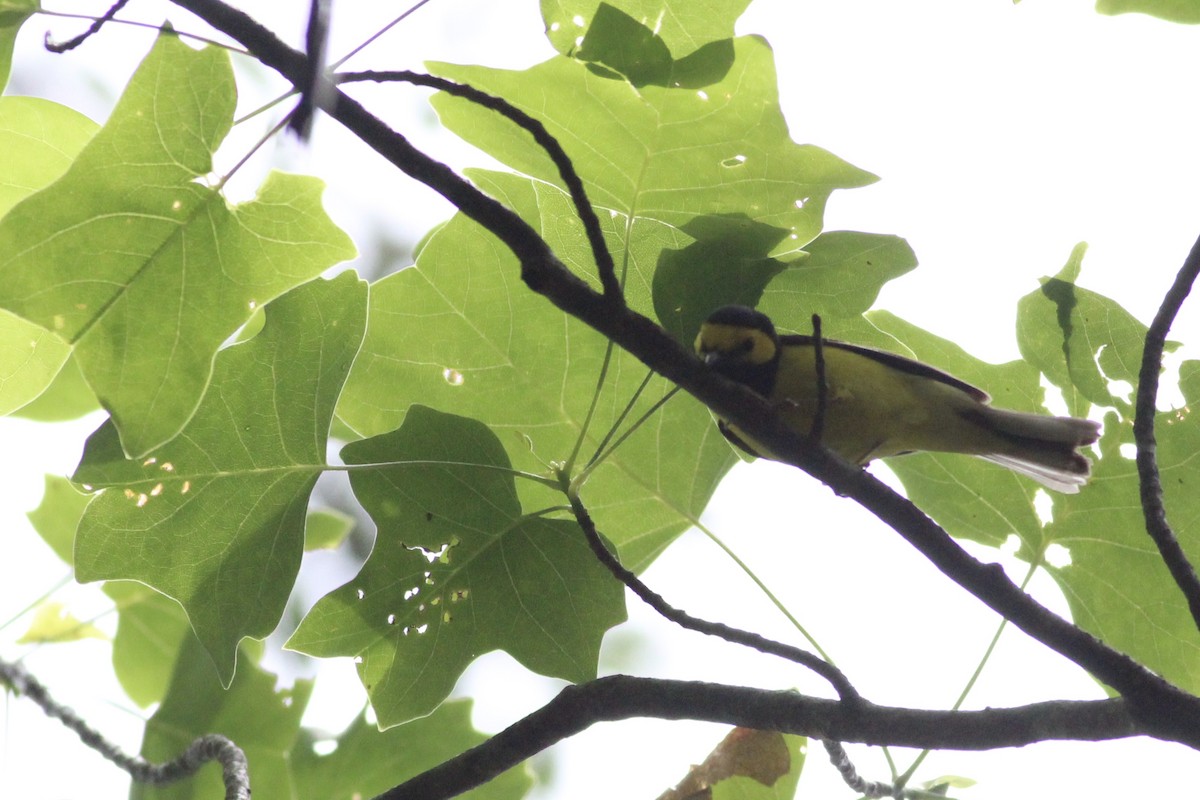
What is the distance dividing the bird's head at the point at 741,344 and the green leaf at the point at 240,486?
96 cm

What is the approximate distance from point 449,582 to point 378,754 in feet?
3.82

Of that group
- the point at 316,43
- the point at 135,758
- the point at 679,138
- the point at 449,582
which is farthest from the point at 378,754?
the point at 316,43

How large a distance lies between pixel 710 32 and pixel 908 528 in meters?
1.08

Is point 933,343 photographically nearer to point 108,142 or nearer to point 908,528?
point 908,528

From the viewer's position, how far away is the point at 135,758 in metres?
3.09

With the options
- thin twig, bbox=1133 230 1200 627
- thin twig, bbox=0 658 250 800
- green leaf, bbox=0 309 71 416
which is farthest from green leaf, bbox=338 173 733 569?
thin twig, bbox=1133 230 1200 627

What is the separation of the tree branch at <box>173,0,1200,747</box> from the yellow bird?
948mm

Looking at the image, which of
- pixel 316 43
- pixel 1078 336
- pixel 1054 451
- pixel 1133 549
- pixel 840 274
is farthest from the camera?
pixel 1054 451

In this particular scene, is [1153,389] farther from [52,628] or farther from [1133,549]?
[52,628]

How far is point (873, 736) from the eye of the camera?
204 cm

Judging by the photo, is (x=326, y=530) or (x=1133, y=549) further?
(x=326, y=530)

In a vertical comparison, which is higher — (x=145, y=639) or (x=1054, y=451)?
(x=1054, y=451)

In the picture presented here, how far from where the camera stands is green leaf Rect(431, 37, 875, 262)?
6.98 ft

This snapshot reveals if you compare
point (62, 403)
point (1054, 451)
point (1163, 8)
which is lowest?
point (1054, 451)
